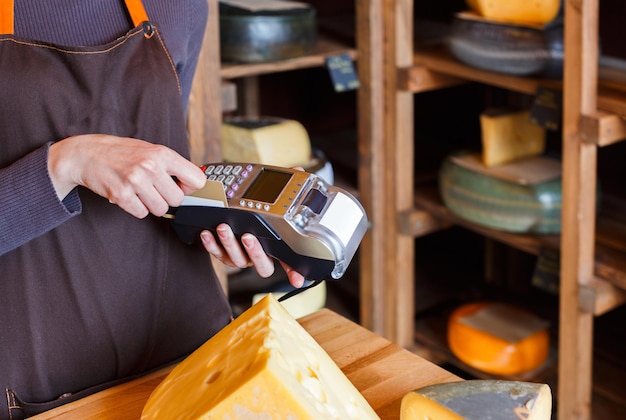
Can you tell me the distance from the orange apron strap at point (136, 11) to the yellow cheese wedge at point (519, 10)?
1.05m

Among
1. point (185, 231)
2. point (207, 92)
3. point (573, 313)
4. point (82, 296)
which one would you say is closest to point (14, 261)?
point (82, 296)

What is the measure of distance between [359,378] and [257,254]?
0.63 feet

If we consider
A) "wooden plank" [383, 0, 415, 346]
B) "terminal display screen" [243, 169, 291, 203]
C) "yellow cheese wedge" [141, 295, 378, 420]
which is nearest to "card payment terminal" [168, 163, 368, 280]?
"terminal display screen" [243, 169, 291, 203]

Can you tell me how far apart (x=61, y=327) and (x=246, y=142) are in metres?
1.13

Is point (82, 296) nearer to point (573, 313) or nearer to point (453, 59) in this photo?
point (573, 313)

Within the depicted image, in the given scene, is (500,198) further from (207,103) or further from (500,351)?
(207,103)

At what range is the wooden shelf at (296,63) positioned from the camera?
7.01 ft

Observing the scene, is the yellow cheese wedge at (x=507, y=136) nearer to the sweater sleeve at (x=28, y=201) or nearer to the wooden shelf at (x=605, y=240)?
the wooden shelf at (x=605, y=240)

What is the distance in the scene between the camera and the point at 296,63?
2229 millimetres

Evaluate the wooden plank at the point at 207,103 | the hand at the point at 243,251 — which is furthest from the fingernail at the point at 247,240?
the wooden plank at the point at 207,103

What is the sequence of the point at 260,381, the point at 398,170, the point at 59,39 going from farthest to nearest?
the point at 398,170 → the point at 59,39 → the point at 260,381

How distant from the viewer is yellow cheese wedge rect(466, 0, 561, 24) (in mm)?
1903

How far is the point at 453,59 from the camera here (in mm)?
2238

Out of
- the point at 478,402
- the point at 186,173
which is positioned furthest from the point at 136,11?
the point at 478,402
